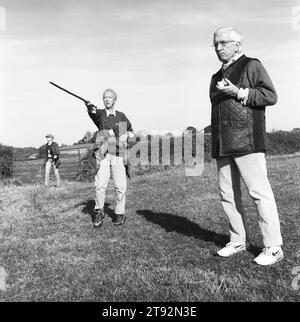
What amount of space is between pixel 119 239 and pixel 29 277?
1716 mm

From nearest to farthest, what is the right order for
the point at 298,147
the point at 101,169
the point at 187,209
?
the point at 101,169
the point at 187,209
the point at 298,147

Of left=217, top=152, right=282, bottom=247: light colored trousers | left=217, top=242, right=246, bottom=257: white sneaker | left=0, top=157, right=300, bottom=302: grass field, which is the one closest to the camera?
left=0, top=157, right=300, bottom=302: grass field

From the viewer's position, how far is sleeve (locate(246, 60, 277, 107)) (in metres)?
4.21

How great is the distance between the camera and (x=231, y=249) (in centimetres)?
473

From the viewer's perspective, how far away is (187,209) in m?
8.21

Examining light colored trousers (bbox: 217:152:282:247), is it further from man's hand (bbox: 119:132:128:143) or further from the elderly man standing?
man's hand (bbox: 119:132:128:143)

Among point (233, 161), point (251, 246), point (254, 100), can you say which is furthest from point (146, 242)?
point (254, 100)

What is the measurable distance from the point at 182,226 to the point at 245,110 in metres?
Result: 2.82

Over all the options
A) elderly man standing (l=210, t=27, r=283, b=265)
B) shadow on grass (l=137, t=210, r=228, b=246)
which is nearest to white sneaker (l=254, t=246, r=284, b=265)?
elderly man standing (l=210, t=27, r=283, b=265)

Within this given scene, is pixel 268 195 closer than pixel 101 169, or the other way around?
pixel 268 195

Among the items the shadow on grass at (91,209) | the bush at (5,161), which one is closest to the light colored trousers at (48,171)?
the bush at (5,161)

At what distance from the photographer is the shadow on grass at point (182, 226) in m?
5.69

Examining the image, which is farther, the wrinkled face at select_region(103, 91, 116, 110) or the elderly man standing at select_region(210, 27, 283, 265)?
the wrinkled face at select_region(103, 91, 116, 110)
